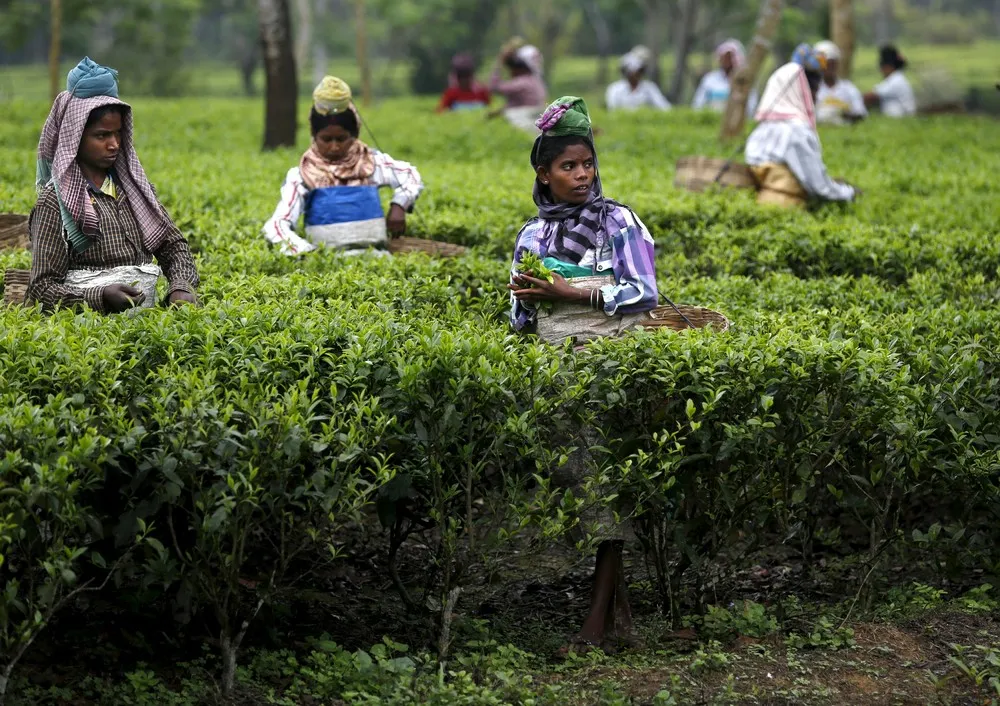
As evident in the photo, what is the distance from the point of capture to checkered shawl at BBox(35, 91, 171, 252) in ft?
17.2

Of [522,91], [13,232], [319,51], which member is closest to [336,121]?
[13,232]

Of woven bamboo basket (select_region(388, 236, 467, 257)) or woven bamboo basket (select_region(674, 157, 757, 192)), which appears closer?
woven bamboo basket (select_region(388, 236, 467, 257))

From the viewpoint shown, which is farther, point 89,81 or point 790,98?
point 790,98

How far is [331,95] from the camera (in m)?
7.11

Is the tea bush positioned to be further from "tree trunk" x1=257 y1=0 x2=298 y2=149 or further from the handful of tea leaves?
"tree trunk" x1=257 y1=0 x2=298 y2=149

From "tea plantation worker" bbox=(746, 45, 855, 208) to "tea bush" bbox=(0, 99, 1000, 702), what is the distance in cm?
383

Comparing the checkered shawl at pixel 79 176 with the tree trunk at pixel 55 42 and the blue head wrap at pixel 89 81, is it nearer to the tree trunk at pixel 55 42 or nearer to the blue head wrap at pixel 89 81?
the blue head wrap at pixel 89 81

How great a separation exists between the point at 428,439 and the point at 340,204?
3.31 meters

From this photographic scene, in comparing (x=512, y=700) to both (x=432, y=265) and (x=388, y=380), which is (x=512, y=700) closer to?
(x=388, y=380)

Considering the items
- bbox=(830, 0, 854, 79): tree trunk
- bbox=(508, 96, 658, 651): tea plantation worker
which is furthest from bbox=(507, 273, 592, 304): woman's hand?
bbox=(830, 0, 854, 79): tree trunk

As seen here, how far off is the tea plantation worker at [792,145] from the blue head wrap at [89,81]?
5.97 meters

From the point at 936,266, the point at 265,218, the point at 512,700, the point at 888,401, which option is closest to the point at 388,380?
the point at 512,700

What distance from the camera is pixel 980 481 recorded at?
4.88 metres

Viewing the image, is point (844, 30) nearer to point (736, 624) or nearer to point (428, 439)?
point (736, 624)
